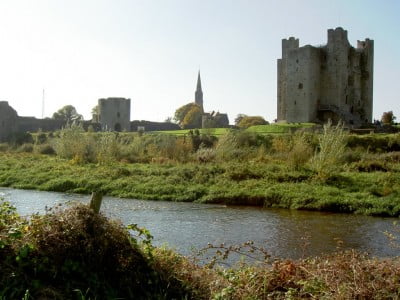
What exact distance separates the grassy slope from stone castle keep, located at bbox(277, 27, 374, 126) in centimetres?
2927

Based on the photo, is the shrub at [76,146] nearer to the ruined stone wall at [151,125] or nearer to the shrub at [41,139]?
the shrub at [41,139]

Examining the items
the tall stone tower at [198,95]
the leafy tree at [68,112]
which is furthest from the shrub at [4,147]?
the tall stone tower at [198,95]

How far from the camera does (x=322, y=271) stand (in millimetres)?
6164

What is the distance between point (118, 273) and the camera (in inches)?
239

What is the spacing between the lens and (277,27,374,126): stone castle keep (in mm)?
52562

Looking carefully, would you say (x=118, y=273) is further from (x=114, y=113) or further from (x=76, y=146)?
(x=114, y=113)

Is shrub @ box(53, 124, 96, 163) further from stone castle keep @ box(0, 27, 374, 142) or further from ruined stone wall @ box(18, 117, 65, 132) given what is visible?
ruined stone wall @ box(18, 117, 65, 132)

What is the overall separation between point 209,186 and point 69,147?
1422 centimetres

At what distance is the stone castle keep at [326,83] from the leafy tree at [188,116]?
101 ft

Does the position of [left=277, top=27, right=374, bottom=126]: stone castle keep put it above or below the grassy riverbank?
above

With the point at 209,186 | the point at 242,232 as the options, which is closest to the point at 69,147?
the point at 209,186

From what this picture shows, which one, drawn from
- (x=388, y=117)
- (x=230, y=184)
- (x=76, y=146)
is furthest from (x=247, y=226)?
(x=388, y=117)

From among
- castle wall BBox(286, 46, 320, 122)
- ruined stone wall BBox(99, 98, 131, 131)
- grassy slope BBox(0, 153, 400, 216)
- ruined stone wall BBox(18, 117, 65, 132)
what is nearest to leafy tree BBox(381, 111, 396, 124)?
castle wall BBox(286, 46, 320, 122)

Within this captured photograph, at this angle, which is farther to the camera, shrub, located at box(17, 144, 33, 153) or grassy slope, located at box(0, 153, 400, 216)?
shrub, located at box(17, 144, 33, 153)
